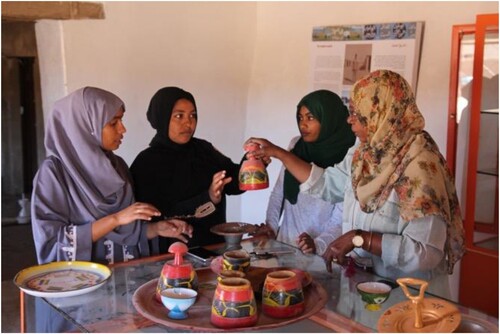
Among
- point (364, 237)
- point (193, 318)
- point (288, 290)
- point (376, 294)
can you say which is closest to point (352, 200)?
point (364, 237)

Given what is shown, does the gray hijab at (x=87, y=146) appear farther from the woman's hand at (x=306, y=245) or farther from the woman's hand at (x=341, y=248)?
the woman's hand at (x=341, y=248)

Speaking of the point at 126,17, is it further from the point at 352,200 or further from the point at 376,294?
the point at 376,294

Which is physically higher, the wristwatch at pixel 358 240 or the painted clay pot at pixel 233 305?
the wristwatch at pixel 358 240

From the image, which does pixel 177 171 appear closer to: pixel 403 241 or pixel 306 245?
pixel 306 245

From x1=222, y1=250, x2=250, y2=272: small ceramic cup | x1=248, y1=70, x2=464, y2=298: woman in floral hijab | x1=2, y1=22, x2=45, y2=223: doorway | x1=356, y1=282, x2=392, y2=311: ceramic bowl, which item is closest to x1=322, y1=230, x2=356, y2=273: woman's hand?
x1=248, y1=70, x2=464, y2=298: woman in floral hijab

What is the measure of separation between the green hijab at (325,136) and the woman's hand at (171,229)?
1.80 ft

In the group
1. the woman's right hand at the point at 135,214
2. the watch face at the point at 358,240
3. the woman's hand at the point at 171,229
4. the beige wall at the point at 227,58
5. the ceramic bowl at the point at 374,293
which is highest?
the beige wall at the point at 227,58

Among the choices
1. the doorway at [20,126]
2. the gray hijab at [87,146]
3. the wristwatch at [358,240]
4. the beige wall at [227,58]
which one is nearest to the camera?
the wristwatch at [358,240]

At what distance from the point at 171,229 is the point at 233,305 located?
762 millimetres

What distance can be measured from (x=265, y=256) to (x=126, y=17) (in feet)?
7.23

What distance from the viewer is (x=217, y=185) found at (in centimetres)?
238

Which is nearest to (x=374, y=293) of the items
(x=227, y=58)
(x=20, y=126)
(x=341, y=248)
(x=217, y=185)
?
(x=341, y=248)

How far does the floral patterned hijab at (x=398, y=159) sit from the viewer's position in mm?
1776

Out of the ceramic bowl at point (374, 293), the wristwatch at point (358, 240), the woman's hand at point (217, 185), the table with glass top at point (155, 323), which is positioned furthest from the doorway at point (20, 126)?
the ceramic bowl at point (374, 293)
